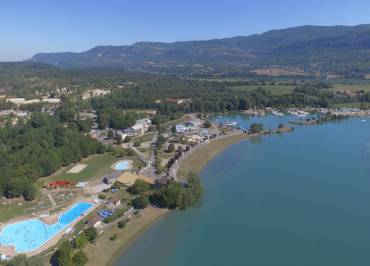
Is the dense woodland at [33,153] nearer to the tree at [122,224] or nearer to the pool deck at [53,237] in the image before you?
the pool deck at [53,237]

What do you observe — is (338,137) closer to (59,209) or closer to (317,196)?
(317,196)

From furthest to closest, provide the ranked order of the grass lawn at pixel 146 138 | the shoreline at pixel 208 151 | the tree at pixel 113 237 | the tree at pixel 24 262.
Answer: the grass lawn at pixel 146 138 → the shoreline at pixel 208 151 → the tree at pixel 113 237 → the tree at pixel 24 262

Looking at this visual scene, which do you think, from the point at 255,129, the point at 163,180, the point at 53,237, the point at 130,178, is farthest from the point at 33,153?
the point at 255,129

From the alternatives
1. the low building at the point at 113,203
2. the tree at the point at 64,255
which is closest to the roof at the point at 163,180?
the low building at the point at 113,203

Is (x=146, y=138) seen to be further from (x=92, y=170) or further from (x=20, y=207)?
(x=20, y=207)

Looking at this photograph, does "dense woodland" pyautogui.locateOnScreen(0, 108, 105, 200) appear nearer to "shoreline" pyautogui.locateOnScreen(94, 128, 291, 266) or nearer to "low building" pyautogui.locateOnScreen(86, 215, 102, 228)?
"low building" pyautogui.locateOnScreen(86, 215, 102, 228)

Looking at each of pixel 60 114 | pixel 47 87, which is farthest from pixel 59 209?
pixel 47 87
